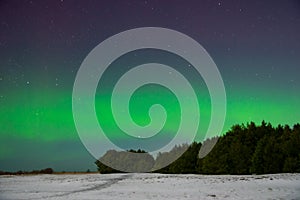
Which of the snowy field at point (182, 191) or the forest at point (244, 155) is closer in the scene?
the snowy field at point (182, 191)

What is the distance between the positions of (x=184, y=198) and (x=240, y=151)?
14.6 metres

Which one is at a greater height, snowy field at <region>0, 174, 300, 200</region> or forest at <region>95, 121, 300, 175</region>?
forest at <region>95, 121, 300, 175</region>

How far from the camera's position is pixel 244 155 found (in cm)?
2528

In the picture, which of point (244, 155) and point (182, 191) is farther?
point (244, 155)

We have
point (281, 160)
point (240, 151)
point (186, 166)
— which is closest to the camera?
point (281, 160)

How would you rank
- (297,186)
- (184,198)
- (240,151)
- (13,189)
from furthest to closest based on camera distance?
(240,151) < (13,189) < (297,186) < (184,198)

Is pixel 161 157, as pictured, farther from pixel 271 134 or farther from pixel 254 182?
pixel 254 182

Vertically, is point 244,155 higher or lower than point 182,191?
higher

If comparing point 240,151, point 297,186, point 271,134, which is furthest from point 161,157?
point 297,186

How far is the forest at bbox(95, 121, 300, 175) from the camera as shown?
23.3 metres

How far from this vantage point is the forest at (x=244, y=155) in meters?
23.3

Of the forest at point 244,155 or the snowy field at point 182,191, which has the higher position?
the forest at point 244,155

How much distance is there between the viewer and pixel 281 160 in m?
23.4

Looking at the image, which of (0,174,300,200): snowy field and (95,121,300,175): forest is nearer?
(0,174,300,200): snowy field
